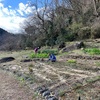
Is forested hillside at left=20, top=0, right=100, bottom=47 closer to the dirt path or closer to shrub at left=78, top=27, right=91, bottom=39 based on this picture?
shrub at left=78, top=27, right=91, bottom=39

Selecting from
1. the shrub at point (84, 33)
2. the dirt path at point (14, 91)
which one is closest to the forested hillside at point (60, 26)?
the shrub at point (84, 33)

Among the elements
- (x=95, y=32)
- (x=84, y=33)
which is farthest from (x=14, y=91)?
(x=84, y=33)

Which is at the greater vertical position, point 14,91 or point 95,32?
point 95,32

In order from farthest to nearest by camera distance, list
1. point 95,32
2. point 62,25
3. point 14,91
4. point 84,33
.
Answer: point 62,25
point 84,33
point 95,32
point 14,91

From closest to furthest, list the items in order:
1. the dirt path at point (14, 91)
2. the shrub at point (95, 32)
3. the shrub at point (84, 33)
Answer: the dirt path at point (14, 91)
the shrub at point (95, 32)
the shrub at point (84, 33)

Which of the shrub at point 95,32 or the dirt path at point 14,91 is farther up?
the shrub at point 95,32

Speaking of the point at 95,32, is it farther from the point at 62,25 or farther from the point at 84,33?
the point at 62,25

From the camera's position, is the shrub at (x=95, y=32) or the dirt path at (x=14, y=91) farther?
the shrub at (x=95, y=32)

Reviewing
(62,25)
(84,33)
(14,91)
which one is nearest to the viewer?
(14,91)

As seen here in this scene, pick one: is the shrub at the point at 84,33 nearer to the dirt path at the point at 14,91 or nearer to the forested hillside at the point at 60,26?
the forested hillside at the point at 60,26

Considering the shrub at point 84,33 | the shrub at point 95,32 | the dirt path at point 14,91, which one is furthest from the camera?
the shrub at point 84,33

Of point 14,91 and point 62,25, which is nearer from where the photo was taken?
point 14,91

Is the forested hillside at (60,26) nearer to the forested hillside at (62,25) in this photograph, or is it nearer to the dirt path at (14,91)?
the forested hillside at (62,25)

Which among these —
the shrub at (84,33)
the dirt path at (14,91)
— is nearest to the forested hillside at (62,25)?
the shrub at (84,33)
